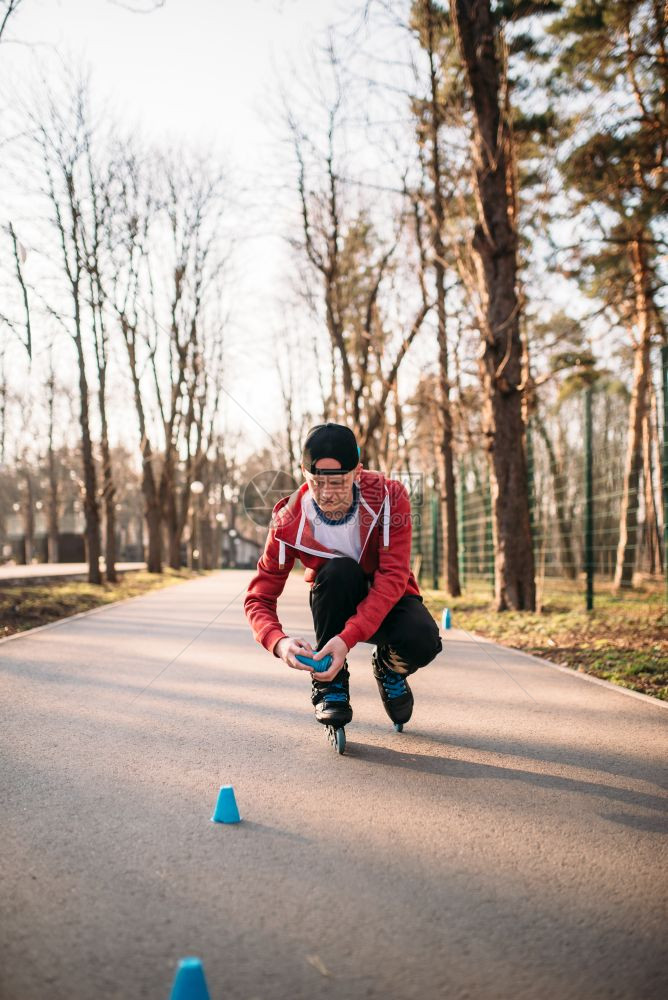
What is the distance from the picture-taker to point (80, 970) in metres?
2.06

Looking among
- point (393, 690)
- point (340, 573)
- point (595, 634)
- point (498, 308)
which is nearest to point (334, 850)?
point (340, 573)

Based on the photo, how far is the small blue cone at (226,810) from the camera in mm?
3131

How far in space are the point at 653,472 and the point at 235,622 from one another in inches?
735

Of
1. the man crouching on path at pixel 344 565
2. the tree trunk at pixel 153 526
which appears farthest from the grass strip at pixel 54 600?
the tree trunk at pixel 153 526

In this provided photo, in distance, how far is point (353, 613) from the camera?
427 cm

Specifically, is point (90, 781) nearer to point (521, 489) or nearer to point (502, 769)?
point (502, 769)

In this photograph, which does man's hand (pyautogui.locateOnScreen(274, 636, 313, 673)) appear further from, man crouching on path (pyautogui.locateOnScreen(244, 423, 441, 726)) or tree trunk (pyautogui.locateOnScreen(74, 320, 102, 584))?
tree trunk (pyautogui.locateOnScreen(74, 320, 102, 584))

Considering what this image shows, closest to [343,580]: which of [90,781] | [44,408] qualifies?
[90,781]

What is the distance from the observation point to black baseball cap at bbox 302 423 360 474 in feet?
12.8

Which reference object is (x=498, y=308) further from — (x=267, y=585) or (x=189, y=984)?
(x=189, y=984)

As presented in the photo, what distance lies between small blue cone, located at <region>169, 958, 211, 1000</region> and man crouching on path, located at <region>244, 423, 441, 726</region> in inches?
82.6

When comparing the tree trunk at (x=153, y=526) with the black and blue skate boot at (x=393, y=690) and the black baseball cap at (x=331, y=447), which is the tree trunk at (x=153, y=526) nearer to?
the black and blue skate boot at (x=393, y=690)

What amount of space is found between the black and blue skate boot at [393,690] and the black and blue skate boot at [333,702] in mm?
297

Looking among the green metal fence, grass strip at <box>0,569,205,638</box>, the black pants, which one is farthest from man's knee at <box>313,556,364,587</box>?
the green metal fence
